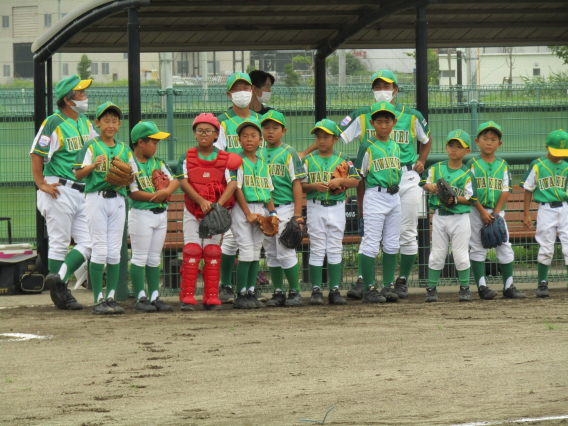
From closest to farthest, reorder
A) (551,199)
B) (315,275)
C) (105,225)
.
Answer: (105,225)
(315,275)
(551,199)

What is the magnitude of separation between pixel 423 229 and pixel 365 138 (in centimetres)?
140

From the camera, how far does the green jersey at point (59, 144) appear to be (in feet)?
25.4

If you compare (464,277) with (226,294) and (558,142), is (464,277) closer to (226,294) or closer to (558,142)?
(558,142)

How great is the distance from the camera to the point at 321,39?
1048 cm

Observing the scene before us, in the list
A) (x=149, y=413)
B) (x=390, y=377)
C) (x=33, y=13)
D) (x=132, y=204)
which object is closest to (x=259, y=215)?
(x=132, y=204)

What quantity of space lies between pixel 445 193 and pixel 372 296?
3.84 ft

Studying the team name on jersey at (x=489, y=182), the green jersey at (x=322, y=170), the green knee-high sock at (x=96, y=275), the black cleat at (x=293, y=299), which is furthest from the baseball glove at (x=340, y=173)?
the green knee-high sock at (x=96, y=275)

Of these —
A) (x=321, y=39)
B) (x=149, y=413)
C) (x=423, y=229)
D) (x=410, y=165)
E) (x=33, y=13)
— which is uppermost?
(x=33, y=13)

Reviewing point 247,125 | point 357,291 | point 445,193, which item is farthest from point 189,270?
point 445,193

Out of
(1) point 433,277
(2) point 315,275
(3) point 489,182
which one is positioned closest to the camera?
(2) point 315,275

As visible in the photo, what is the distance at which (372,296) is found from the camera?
26.2 ft

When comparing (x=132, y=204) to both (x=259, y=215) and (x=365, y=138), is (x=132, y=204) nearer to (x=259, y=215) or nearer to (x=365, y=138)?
(x=259, y=215)

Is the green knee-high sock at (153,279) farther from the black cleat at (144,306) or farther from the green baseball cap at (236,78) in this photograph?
the green baseball cap at (236,78)

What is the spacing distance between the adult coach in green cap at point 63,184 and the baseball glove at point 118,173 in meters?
0.70
